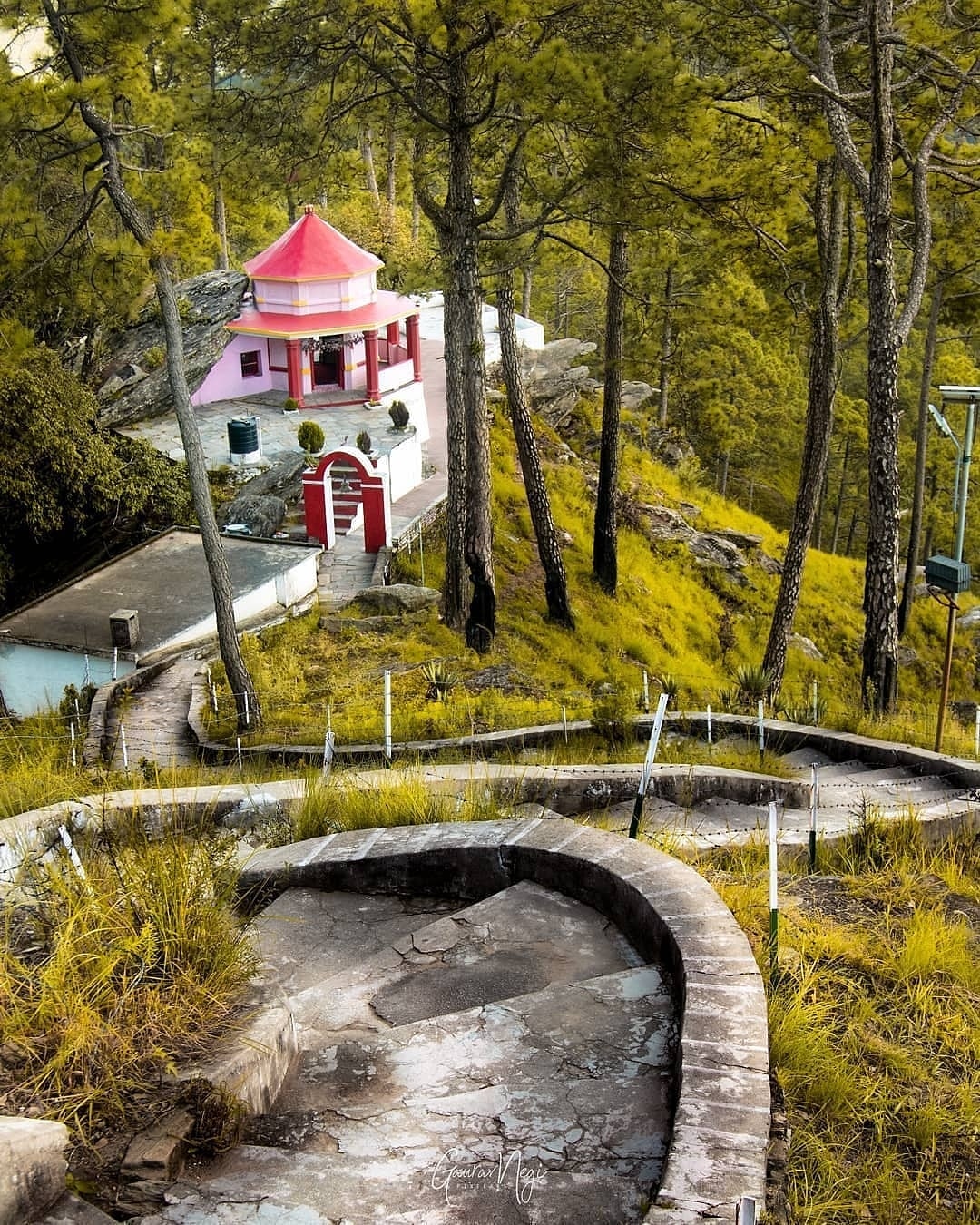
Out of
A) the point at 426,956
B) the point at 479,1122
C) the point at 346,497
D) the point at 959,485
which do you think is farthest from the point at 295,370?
the point at 479,1122

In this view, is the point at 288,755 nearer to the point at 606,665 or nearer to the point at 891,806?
the point at 891,806

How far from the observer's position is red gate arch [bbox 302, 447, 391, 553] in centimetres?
1978

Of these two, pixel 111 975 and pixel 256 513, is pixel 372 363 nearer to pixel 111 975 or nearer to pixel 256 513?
pixel 256 513

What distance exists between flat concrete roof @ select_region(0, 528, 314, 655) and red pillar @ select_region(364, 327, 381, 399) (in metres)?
8.24

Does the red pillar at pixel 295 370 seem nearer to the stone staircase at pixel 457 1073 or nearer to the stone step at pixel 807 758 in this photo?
the stone step at pixel 807 758

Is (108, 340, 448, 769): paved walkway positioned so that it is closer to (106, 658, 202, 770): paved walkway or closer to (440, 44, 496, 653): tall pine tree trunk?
(106, 658, 202, 770): paved walkway

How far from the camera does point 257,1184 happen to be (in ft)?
11.5

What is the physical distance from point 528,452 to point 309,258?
10.5m

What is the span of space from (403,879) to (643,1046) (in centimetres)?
185

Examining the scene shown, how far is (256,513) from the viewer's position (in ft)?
68.2

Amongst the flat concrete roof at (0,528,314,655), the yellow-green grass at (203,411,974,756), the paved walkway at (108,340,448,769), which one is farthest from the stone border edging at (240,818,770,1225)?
the flat concrete roof at (0,528,314,655)

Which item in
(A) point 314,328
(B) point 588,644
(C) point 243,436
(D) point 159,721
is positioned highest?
(A) point 314,328

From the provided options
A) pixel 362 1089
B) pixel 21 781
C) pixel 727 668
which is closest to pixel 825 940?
pixel 362 1089

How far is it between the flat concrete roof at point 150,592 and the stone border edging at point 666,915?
1037cm
